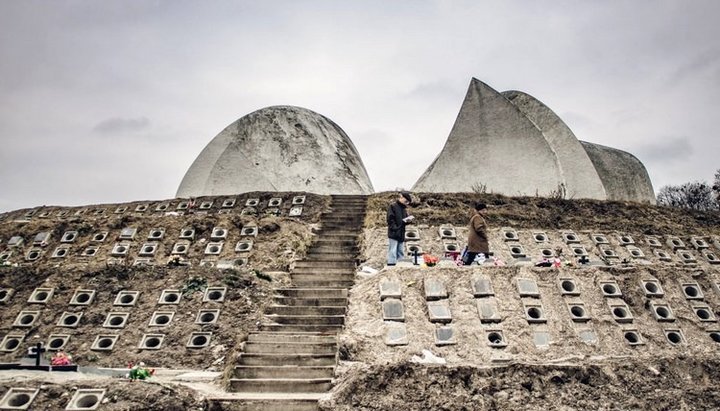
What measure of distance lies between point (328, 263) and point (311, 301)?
1.64 meters

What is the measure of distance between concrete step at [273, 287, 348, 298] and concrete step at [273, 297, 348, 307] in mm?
151

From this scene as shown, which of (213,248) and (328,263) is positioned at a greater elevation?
(213,248)

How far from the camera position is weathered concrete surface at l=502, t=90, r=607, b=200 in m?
15.1

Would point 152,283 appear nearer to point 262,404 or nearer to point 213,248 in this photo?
point 213,248

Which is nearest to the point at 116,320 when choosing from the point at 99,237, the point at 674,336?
the point at 99,237

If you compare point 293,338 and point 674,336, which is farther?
point 674,336

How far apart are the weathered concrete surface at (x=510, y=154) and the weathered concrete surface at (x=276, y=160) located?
2828mm

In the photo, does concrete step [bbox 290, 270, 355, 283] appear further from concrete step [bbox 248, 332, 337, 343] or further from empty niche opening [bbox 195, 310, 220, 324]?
concrete step [bbox 248, 332, 337, 343]

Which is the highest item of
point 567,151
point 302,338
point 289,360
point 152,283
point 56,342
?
point 567,151

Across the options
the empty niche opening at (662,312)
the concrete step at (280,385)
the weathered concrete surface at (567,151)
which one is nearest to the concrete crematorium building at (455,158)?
the weathered concrete surface at (567,151)

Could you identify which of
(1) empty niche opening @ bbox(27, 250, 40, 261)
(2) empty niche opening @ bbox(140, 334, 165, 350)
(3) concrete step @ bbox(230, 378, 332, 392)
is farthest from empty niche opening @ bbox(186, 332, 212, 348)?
(1) empty niche opening @ bbox(27, 250, 40, 261)

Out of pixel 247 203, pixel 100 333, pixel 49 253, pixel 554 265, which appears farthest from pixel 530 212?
pixel 49 253

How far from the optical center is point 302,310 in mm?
7719

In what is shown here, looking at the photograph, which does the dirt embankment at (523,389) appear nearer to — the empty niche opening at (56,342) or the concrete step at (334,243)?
the empty niche opening at (56,342)
